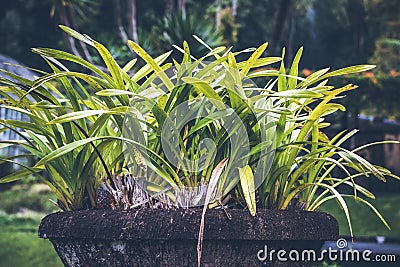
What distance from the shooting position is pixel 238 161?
1.18 m

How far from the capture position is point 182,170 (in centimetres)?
122

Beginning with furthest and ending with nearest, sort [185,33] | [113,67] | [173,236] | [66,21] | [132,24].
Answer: [132,24]
[185,33]
[66,21]
[113,67]
[173,236]

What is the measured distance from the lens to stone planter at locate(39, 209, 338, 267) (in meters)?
1.07

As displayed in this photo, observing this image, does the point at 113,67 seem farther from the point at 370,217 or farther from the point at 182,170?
the point at 370,217

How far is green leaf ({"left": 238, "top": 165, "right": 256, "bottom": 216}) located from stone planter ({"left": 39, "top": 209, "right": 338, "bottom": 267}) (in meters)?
0.02

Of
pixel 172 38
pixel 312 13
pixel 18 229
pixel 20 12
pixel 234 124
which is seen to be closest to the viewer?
pixel 234 124

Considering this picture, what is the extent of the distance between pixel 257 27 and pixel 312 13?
24.4 ft

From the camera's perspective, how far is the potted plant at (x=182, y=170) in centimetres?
109

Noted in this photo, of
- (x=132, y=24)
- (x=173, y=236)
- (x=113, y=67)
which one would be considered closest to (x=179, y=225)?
(x=173, y=236)

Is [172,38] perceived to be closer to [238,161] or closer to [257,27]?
[238,161]

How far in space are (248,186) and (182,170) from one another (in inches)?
6.7

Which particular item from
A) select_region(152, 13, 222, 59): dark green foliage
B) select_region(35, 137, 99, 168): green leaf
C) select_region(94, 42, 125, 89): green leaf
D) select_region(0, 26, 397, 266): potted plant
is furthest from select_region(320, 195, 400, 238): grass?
select_region(35, 137, 99, 168): green leaf

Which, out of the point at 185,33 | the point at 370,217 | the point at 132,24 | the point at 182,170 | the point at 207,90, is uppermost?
the point at 132,24

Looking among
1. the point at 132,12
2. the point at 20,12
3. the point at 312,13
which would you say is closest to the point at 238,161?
the point at 132,12
